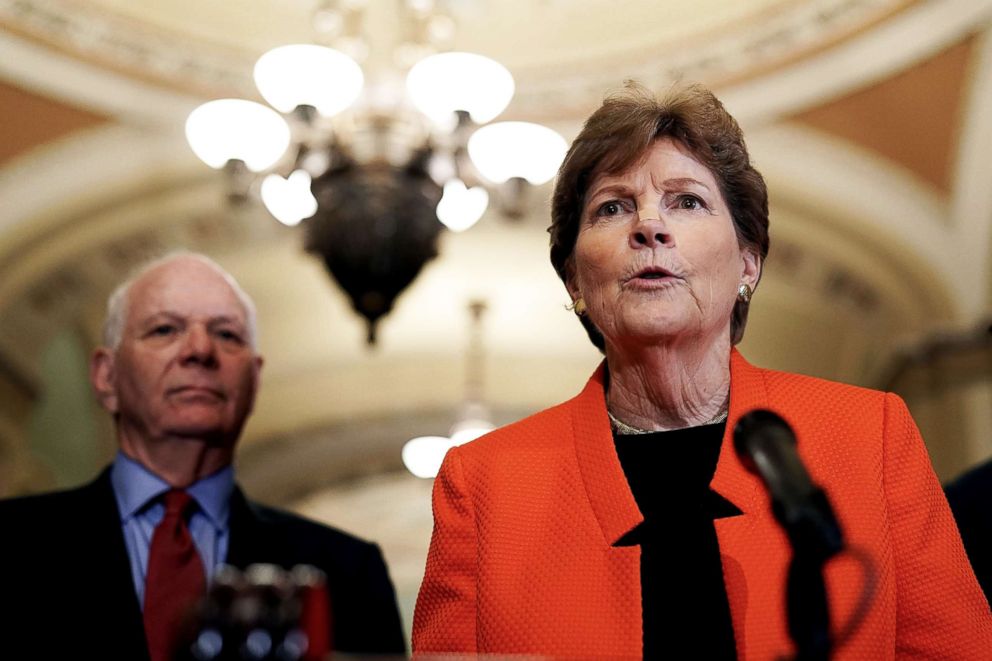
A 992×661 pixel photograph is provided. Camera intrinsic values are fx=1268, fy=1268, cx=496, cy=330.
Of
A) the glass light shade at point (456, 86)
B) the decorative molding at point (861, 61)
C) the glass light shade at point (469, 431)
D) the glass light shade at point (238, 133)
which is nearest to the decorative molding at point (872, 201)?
the decorative molding at point (861, 61)

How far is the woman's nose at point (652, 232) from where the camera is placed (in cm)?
196

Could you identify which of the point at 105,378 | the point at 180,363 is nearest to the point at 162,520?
the point at 180,363

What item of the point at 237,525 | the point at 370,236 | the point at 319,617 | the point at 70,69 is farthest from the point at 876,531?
the point at 70,69

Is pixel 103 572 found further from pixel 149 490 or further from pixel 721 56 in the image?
pixel 721 56

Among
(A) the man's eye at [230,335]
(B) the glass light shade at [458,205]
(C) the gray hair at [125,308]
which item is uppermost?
(B) the glass light shade at [458,205]

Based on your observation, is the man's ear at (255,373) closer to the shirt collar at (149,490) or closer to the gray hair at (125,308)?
the gray hair at (125,308)

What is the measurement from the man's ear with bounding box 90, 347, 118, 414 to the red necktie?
1.39 feet

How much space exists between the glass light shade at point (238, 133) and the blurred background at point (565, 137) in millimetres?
195

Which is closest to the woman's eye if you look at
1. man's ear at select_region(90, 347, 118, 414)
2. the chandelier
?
man's ear at select_region(90, 347, 118, 414)

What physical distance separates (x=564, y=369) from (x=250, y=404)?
8281mm

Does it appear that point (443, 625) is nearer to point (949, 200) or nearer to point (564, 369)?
point (949, 200)

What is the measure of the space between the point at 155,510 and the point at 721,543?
140 cm

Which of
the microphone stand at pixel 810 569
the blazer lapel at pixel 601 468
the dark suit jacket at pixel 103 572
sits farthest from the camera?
the dark suit jacket at pixel 103 572

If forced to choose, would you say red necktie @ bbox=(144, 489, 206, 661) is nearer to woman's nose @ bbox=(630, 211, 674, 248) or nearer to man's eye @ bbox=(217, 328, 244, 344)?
man's eye @ bbox=(217, 328, 244, 344)
